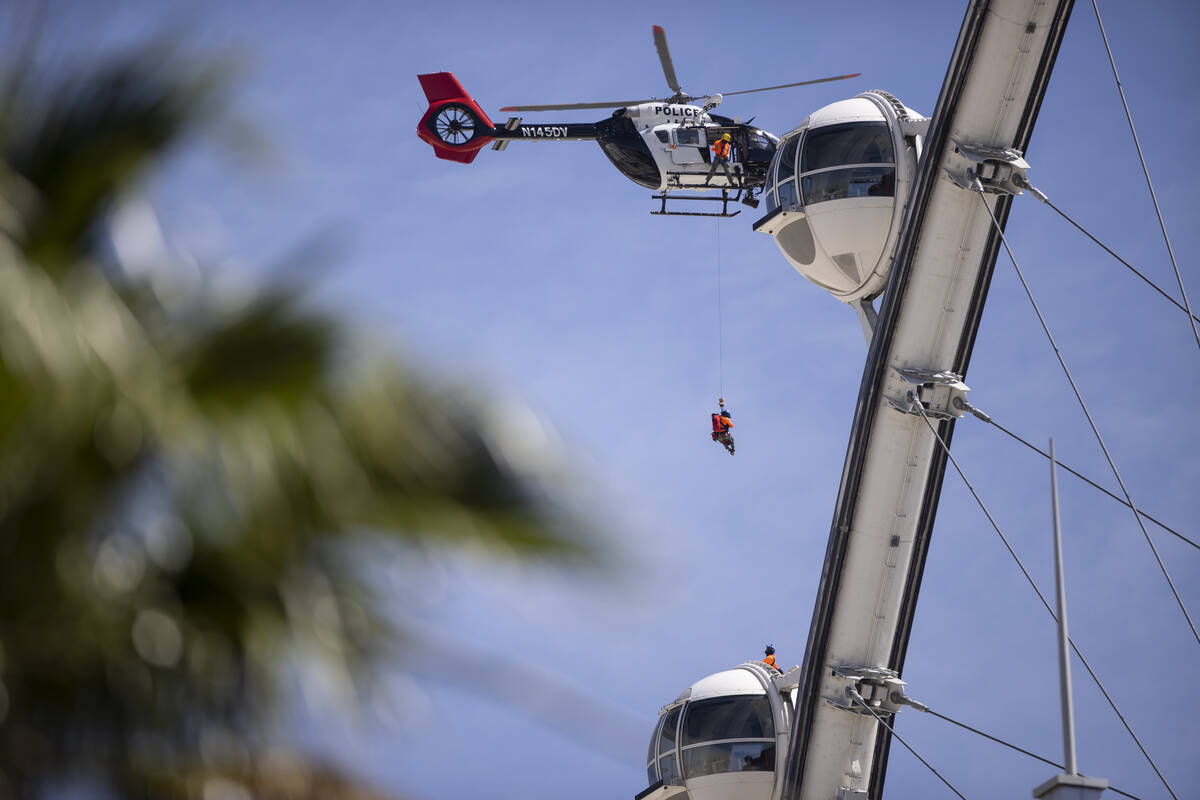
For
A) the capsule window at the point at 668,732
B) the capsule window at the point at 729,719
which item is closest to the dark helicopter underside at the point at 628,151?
the capsule window at the point at 668,732

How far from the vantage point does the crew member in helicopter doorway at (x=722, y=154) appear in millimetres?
42469

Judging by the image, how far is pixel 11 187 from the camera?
2557mm

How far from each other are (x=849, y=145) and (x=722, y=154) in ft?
53.8

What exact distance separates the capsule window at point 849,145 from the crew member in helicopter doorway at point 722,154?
51.0 feet

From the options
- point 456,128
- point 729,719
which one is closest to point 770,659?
point 729,719

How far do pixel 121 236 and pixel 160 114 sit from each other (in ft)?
1.02

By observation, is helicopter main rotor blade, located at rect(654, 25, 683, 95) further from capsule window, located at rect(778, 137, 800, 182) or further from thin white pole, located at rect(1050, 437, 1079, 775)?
thin white pole, located at rect(1050, 437, 1079, 775)

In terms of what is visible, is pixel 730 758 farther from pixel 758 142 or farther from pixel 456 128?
pixel 456 128

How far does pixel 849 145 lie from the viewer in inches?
1040

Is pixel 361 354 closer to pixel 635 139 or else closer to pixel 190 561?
pixel 190 561

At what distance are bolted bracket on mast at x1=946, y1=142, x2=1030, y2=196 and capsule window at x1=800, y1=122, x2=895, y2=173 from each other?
12.5ft

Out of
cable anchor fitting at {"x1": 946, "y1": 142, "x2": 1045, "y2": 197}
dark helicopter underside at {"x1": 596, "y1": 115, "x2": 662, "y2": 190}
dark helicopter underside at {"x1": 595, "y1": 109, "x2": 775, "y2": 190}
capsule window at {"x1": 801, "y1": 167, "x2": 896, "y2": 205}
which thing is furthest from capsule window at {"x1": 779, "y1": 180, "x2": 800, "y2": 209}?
dark helicopter underside at {"x1": 596, "y1": 115, "x2": 662, "y2": 190}

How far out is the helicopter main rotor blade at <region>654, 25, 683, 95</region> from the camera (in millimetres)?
48750

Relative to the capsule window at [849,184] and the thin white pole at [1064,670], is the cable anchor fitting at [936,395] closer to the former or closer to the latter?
the capsule window at [849,184]
